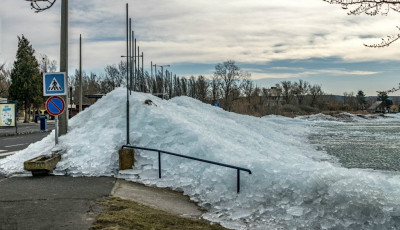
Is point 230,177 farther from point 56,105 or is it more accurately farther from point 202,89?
point 202,89

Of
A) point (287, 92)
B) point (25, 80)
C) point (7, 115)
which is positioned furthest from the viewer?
point (287, 92)

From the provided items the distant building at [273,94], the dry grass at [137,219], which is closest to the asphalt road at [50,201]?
the dry grass at [137,219]

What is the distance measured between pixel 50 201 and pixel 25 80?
187 feet

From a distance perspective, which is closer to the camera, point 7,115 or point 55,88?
point 55,88

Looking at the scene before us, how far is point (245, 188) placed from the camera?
8.97m

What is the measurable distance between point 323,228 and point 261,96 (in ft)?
385

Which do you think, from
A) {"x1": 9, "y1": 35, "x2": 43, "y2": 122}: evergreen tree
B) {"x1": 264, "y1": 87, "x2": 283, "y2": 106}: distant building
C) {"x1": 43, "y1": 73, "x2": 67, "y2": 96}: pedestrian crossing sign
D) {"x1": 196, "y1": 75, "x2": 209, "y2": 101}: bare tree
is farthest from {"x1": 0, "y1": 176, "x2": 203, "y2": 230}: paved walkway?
{"x1": 264, "y1": 87, "x2": 283, "y2": 106}: distant building

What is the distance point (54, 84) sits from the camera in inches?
481

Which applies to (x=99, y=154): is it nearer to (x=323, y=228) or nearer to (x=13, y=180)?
(x=13, y=180)

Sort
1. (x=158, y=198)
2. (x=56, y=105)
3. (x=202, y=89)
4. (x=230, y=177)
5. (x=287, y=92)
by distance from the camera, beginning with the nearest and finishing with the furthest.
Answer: (x=158, y=198) < (x=230, y=177) < (x=56, y=105) < (x=202, y=89) < (x=287, y=92)

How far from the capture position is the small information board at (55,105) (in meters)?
12.1

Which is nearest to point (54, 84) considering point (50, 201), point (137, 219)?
point (50, 201)

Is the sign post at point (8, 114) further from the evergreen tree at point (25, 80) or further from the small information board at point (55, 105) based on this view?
the evergreen tree at point (25, 80)

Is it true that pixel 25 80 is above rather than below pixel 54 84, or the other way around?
above
